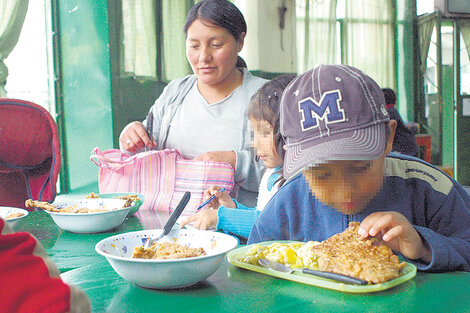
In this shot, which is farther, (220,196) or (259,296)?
(220,196)

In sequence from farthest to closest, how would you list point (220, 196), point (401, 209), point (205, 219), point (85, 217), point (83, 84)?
1. point (83, 84)
2. point (220, 196)
3. point (205, 219)
4. point (85, 217)
5. point (401, 209)

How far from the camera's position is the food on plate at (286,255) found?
863 mm

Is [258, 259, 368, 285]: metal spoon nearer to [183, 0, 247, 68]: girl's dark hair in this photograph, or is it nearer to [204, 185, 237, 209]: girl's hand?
[204, 185, 237, 209]: girl's hand

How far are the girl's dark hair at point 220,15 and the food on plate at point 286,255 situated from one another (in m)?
1.34

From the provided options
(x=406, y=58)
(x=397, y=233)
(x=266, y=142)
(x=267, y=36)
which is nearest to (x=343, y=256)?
(x=397, y=233)

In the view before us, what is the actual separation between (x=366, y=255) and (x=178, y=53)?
4.69 meters

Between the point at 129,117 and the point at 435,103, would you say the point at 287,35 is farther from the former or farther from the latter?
the point at 435,103

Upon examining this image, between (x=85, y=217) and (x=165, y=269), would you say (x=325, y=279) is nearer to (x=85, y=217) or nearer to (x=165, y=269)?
(x=165, y=269)

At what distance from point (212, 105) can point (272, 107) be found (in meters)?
0.75

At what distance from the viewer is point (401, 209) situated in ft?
3.51

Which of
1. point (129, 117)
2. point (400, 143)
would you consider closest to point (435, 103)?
point (400, 143)

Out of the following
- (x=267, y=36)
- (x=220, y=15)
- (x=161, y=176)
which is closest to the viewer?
(x=161, y=176)

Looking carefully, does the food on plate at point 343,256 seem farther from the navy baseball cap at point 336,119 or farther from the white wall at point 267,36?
the white wall at point 267,36

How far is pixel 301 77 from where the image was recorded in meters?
0.99
